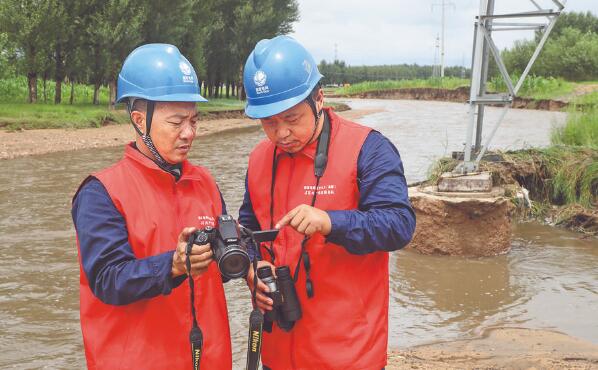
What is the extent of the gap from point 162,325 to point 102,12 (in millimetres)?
27088

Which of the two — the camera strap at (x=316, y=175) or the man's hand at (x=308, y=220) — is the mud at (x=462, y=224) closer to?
the camera strap at (x=316, y=175)

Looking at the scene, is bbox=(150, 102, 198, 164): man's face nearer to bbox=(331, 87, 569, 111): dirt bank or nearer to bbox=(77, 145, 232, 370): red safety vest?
bbox=(77, 145, 232, 370): red safety vest

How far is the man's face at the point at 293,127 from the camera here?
2.31 metres

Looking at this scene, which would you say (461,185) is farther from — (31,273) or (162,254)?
(162,254)

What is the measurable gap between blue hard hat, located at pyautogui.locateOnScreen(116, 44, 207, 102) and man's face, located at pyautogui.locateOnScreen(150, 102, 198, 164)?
4cm

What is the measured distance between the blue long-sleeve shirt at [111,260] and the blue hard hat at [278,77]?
2.01ft

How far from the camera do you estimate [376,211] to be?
7.16ft

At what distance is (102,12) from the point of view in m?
27.0

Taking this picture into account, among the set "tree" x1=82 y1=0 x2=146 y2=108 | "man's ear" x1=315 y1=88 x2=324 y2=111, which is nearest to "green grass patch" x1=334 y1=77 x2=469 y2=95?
"tree" x1=82 y1=0 x2=146 y2=108

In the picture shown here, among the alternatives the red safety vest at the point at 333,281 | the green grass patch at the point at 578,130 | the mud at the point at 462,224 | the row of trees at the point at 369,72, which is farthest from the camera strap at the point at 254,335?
the row of trees at the point at 369,72

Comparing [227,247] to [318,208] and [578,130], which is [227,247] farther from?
[578,130]

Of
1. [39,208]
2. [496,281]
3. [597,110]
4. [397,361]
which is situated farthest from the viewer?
[597,110]

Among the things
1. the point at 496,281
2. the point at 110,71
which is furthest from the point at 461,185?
the point at 110,71

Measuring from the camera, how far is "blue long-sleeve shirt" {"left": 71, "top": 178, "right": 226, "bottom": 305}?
200cm
